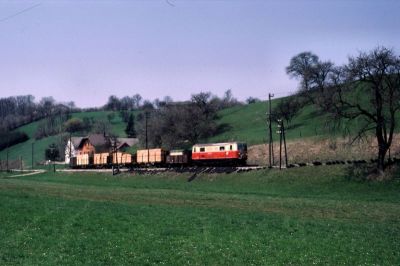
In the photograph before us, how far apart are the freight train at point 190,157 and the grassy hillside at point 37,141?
5877 cm

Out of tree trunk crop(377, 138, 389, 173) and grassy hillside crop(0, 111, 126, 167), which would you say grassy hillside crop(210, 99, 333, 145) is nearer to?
tree trunk crop(377, 138, 389, 173)

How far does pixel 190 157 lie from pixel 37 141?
103390 millimetres

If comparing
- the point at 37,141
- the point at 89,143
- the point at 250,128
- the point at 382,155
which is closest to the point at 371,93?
the point at 382,155

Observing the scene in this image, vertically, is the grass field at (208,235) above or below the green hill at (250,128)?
below

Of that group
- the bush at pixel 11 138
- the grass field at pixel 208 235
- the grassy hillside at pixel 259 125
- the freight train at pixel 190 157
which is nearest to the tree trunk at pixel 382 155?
the grass field at pixel 208 235

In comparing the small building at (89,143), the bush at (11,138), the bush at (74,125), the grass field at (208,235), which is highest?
the bush at (74,125)

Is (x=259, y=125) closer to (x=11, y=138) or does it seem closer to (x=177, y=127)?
(x=177, y=127)

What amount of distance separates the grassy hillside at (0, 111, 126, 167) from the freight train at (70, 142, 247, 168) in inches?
2314

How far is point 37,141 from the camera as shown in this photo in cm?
16412

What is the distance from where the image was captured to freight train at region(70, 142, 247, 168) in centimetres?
6850

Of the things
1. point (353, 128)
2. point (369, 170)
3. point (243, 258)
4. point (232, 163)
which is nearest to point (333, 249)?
point (243, 258)

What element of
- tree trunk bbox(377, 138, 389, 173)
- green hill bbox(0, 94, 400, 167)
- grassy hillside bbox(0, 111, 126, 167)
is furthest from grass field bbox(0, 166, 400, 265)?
grassy hillside bbox(0, 111, 126, 167)

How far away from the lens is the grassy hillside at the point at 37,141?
148m

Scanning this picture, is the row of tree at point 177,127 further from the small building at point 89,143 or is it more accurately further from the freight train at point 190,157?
the small building at point 89,143
